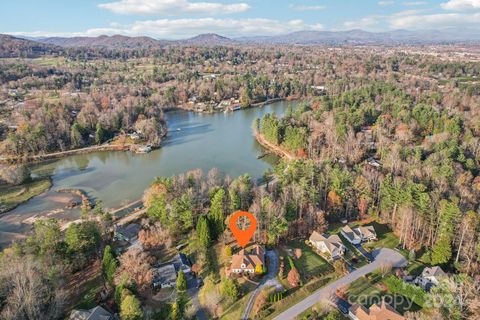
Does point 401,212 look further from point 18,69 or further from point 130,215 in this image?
point 18,69

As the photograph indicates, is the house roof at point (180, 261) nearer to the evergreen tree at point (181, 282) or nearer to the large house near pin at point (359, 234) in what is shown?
the evergreen tree at point (181, 282)

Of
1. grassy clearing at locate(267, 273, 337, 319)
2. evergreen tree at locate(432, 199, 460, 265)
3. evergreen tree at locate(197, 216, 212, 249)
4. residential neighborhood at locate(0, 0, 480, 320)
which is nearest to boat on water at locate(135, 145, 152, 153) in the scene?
residential neighborhood at locate(0, 0, 480, 320)

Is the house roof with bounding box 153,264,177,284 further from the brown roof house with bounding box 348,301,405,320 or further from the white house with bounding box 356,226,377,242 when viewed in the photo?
the white house with bounding box 356,226,377,242

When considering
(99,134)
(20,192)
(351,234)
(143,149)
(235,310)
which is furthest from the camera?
(99,134)

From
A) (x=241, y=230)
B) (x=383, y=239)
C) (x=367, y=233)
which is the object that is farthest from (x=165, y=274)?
(x=383, y=239)

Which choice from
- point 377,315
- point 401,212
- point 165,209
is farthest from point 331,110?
point 377,315

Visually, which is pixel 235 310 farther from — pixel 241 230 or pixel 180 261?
pixel 241 230

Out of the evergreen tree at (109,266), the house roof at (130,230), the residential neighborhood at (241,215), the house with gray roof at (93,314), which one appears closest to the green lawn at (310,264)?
the residential neighborhood at (241,215)
